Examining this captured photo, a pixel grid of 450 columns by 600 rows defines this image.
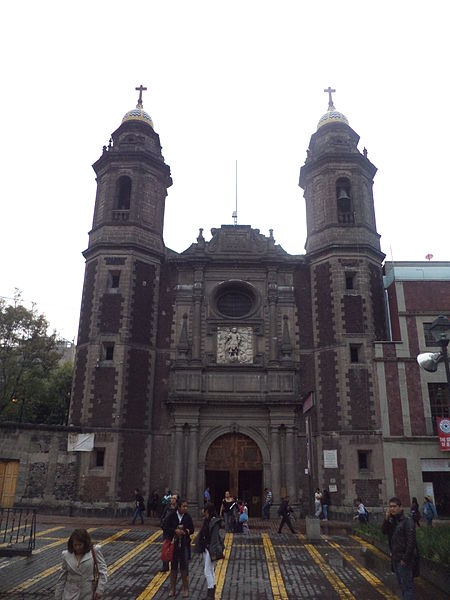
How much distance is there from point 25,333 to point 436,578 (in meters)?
31.7

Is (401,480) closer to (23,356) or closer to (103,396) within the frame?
(103,396)

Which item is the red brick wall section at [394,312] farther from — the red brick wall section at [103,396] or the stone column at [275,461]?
the red brick wall section at [103,396]

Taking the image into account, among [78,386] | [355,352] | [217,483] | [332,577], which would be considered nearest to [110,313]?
[78,386]

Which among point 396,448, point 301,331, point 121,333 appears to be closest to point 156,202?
point 121,333

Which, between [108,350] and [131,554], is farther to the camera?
[108,350]

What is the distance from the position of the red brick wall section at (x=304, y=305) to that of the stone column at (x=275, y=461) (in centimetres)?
514

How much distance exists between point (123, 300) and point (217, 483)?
36.9ft

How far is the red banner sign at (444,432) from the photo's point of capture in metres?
25.2

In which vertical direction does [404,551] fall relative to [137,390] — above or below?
below

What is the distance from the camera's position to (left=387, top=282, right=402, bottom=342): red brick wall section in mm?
28141

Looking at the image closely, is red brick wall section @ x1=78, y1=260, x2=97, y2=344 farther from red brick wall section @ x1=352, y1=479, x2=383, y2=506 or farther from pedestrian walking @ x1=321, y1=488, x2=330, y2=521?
red brick wall section @ x1=352, y1=479, x2=383, y2=506

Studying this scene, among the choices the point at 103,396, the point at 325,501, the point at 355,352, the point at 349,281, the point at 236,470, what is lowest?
the point at 325,501

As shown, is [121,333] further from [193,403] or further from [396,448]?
[396,448]

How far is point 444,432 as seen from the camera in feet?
83.4
